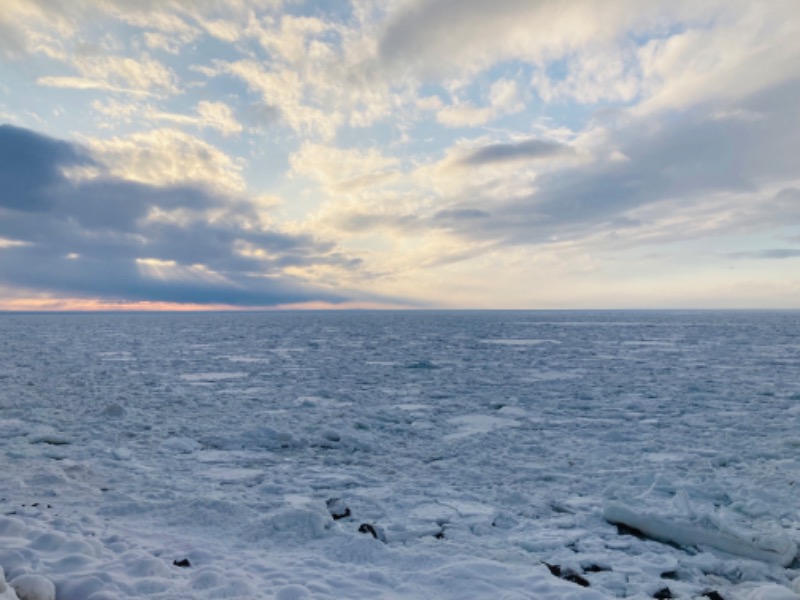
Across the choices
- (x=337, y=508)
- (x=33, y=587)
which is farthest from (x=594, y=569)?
(x=33, y=587)

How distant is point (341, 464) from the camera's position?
8.02 m

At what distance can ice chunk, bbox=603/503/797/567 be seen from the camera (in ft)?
16.0

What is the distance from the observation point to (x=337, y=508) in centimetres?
601

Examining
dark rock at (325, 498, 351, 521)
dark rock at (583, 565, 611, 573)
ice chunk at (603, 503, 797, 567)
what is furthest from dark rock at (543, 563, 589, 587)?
dark rock at (325, 498, 351, 521)

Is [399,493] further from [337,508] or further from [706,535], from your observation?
[706,535]

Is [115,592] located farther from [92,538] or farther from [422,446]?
[422,446]

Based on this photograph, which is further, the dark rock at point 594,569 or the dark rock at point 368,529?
the dark rock at point 368,529

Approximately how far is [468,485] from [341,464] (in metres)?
2.14

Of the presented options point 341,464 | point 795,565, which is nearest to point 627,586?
point 795,565

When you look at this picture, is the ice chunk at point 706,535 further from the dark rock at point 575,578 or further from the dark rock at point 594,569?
the dark rock at point 575,578

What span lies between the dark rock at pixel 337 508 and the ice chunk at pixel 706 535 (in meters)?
2.94

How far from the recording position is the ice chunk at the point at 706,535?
191 inches

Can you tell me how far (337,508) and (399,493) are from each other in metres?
0.95

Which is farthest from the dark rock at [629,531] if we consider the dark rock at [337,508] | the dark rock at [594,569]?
the dark rock at [337,508]
